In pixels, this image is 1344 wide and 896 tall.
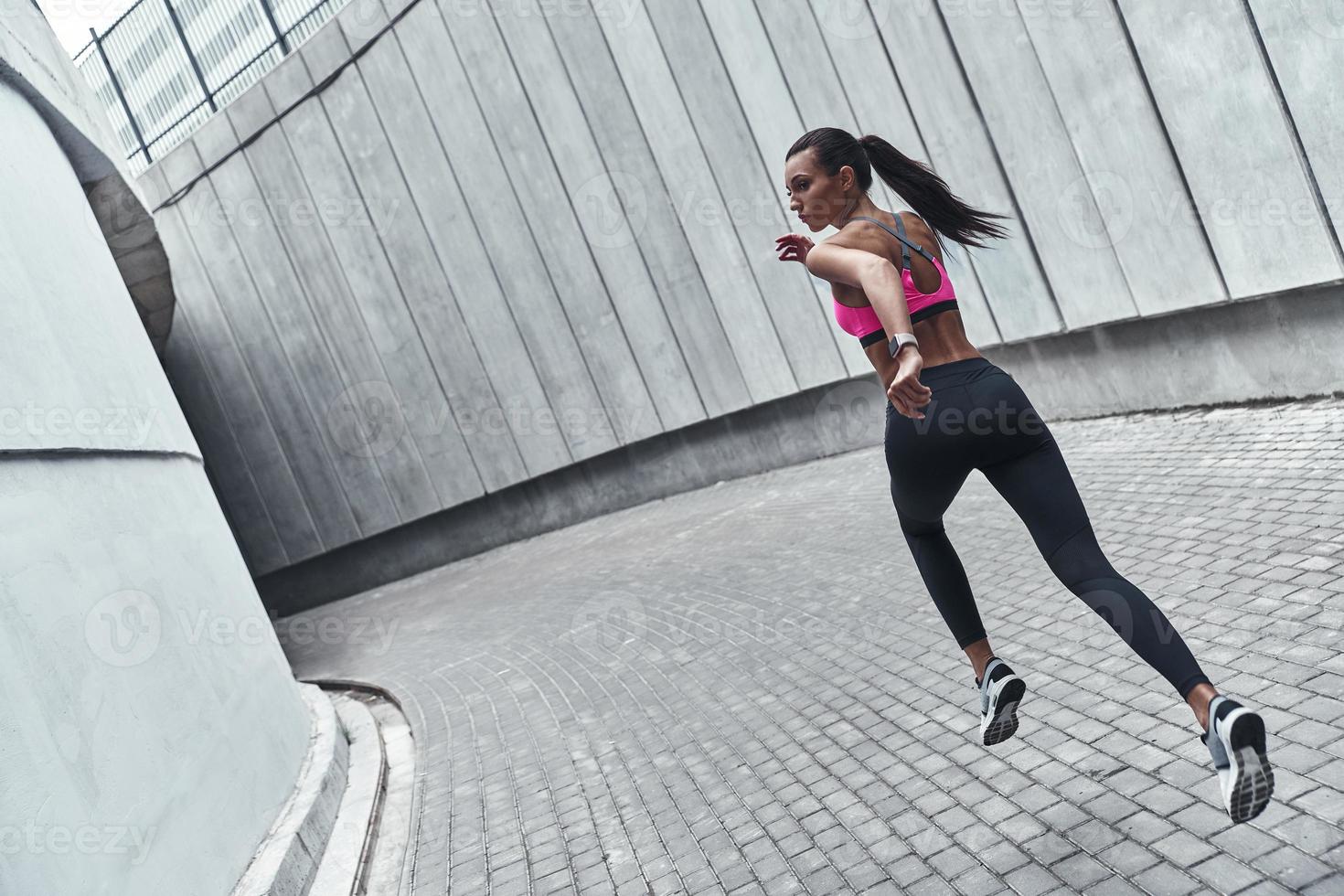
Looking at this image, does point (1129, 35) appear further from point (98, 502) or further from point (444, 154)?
point (444, 154)

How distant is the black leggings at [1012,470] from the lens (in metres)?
2.89

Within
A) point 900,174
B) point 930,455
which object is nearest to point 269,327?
point 900,174

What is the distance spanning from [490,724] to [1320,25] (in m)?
5.95

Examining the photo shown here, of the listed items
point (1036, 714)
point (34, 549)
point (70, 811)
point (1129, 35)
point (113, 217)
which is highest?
point (113, 217)

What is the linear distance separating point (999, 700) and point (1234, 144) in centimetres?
506

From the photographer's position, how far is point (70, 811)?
11.0ft

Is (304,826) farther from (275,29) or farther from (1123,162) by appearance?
(275,29)

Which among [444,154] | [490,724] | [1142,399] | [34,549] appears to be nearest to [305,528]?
[444,154]

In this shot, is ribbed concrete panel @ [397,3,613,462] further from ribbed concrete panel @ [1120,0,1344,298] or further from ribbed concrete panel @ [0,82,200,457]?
ribbed concrete panel @ [1120,0,1344,298]

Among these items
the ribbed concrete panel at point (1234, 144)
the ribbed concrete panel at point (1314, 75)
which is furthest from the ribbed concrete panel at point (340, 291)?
the ribbed concrete panel at point (1314, 75)

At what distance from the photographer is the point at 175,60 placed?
55.9 ft

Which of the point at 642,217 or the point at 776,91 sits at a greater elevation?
the point at 776,91

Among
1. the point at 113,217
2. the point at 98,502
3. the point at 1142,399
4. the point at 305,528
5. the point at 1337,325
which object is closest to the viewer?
the point at 98,502

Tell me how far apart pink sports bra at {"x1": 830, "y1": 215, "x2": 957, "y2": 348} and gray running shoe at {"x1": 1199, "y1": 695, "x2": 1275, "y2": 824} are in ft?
4.23
